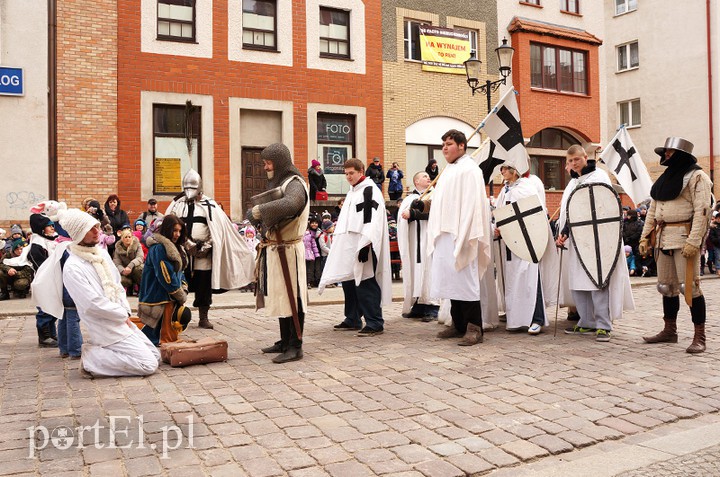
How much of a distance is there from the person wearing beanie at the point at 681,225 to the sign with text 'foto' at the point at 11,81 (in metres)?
14.5

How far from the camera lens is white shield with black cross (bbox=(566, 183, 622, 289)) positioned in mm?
7836

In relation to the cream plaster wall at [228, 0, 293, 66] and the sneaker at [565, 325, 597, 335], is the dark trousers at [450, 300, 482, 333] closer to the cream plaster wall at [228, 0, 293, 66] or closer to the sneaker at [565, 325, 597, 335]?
the sneaker at [565, 325, 597, 335]

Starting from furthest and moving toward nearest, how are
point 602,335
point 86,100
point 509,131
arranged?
point 86,100 < point 509,131 < point 602,335

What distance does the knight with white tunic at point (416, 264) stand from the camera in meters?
9.62

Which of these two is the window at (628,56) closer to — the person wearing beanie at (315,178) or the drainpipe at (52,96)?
the person wearing beanie at (315,178)

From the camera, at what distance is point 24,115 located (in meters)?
16.3

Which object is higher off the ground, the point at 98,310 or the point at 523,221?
the point at 523,221

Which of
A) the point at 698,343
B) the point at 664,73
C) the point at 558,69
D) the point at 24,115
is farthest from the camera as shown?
the point at 664,73

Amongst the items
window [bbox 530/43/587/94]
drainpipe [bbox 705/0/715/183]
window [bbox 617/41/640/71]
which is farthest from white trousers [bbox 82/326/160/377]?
window [bbox 617/41/640/71]

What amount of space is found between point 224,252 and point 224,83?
10.2 metres

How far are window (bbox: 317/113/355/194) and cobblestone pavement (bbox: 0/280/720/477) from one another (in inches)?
507

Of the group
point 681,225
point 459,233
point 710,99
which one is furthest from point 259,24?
point 710,99

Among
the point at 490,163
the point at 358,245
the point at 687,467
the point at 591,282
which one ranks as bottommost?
the point at 687,467

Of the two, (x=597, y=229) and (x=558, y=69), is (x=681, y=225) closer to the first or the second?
(x=597, y=229)
